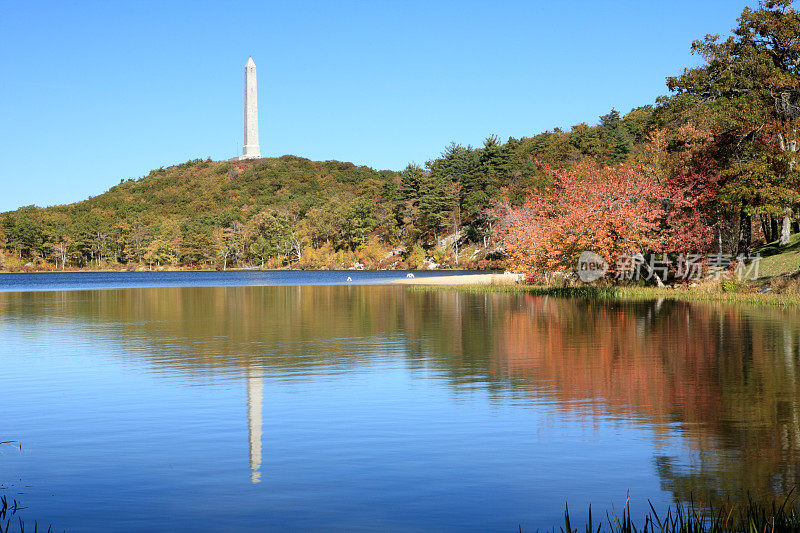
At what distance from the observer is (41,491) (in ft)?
25.0

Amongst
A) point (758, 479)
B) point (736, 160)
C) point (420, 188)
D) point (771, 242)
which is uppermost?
point (420, 188)

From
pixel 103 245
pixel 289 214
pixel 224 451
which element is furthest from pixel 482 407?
pixel 103 245

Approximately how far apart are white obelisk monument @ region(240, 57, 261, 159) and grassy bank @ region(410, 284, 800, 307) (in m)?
116

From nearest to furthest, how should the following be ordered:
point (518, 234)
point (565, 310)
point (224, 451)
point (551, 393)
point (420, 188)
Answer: point (224, 451), point (551, 393), point (565, 310), point (518, 234), point (420, 188)

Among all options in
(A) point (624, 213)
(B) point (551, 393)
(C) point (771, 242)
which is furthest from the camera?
(C) point (771, 242)

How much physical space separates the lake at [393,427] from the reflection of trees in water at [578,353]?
0.07m

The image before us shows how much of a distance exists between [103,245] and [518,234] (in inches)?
4386

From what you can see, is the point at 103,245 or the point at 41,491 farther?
the point at 103,245

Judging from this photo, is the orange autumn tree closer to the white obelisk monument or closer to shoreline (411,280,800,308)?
shoreline (411,280,800,308)

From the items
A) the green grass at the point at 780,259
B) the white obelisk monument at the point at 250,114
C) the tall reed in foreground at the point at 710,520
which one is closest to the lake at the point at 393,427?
the tall reed in foreground at the point at 710,520

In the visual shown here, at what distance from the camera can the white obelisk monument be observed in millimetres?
149375

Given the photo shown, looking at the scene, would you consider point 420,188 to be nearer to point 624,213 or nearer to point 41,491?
point 624,213

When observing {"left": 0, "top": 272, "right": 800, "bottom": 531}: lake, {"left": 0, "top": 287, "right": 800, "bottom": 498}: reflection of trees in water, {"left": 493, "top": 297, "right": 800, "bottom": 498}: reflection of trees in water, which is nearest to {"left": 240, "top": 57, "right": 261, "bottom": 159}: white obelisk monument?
{"left": 0, "top": 287, "right": 800, "bottom": 498}: reflection of trees in water

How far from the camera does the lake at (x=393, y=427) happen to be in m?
7.11
